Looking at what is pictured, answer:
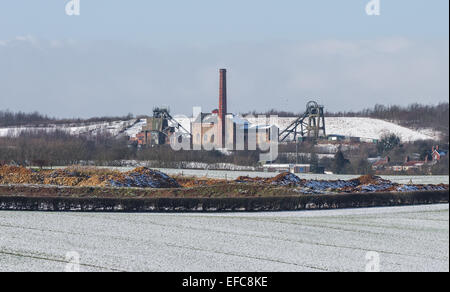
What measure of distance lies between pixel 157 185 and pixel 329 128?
250 feet

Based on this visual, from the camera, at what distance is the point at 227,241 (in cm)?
2280

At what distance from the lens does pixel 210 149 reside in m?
83.6

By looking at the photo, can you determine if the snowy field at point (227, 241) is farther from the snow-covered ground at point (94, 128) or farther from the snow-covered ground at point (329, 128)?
the snow-covered ground at point (94, 128)

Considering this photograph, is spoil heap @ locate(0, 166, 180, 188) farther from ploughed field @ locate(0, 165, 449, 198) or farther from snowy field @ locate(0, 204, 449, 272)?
snowy field @ locate(0, 204, 449, 272)

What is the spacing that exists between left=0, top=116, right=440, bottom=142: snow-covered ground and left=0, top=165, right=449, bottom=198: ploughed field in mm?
55217

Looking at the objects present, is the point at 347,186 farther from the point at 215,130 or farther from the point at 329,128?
the point at 329,128

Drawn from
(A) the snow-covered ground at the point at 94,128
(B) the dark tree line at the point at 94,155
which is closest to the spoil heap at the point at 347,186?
(B) the dark tree line at the point at 94,155

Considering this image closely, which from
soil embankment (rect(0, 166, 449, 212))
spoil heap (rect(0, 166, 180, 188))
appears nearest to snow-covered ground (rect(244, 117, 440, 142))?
soil embankment (rect(0, 166, 449, 212))

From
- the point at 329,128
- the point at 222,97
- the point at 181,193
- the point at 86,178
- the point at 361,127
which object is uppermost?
the point at 222,97

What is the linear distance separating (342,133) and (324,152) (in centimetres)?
2914

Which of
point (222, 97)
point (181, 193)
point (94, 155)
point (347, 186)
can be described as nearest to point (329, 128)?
point (222, 97)

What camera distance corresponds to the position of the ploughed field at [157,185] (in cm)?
3650

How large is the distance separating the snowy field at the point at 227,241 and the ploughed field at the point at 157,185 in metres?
6.26
